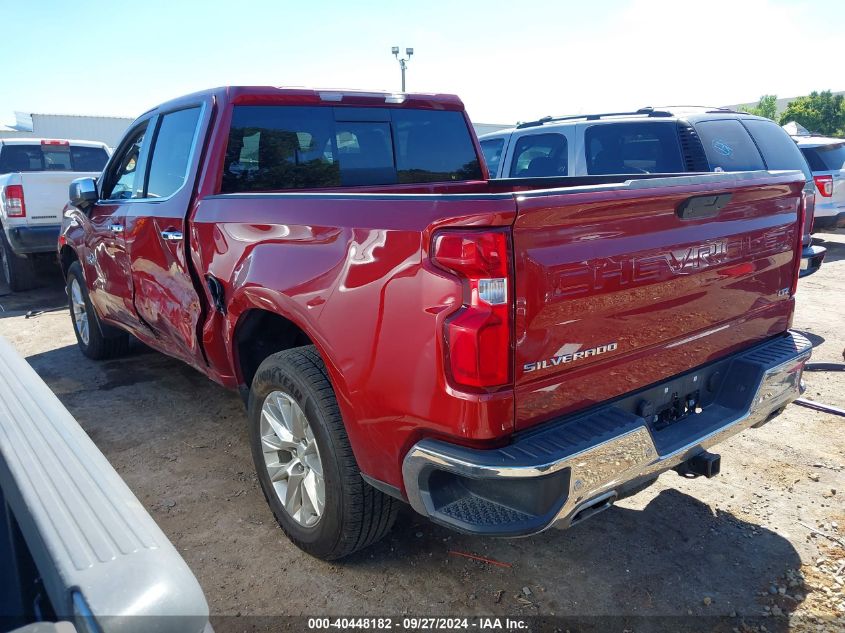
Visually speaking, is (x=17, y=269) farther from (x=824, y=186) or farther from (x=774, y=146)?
(x=824, y=186)

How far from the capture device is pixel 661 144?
5949 mm

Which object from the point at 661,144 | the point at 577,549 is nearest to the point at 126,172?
Answer: the point at 577,549

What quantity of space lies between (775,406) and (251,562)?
2.40 m

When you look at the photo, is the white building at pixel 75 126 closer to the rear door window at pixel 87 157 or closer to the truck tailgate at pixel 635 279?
the rear door window at pixel 87 157

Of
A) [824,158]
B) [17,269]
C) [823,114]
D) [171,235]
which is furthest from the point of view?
[823,114]

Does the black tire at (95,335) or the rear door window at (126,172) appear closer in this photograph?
the rear door window at (126,172)

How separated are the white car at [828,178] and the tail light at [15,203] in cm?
1099

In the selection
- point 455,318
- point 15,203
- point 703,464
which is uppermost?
point 455,318

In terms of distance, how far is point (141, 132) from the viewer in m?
4.21

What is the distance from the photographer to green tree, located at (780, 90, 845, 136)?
31.5m

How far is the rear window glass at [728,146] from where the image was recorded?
19.1 ft

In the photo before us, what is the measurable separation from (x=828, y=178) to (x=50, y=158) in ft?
39.6

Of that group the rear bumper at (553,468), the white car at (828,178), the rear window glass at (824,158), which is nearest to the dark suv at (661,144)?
the rear bumper at (553,468)

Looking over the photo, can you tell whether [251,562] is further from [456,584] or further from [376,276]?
[376,276]
